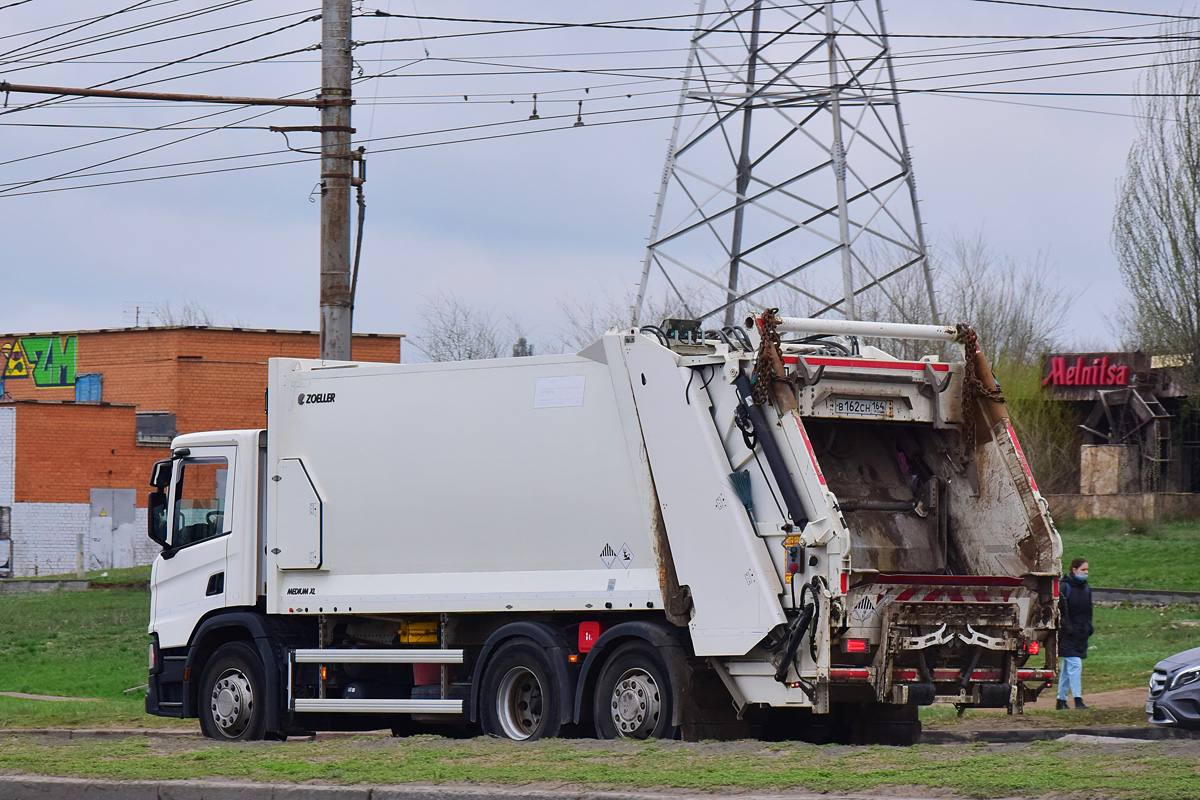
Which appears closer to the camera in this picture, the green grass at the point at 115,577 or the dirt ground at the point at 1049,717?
the dirt ground at the point at 1049,717

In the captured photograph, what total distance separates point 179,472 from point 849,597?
22.0 feet

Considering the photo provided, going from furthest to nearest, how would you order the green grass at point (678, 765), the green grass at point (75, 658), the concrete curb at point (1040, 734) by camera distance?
the green grass at point (75, 658), the concrete curb at point (1040, 734), the green grass at point (678, 765)

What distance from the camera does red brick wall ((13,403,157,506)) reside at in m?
49.7

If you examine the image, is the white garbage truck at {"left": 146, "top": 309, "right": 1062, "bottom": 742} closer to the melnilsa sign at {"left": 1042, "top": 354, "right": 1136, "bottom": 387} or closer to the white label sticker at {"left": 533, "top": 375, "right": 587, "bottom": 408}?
the white label sticker at {"left": 533, "top": 375, "right": 587, "bottom": 408}

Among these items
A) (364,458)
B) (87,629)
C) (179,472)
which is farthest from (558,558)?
(87,629)

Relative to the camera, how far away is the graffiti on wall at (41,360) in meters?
58.4

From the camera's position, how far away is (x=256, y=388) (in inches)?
2172

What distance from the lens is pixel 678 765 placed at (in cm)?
870

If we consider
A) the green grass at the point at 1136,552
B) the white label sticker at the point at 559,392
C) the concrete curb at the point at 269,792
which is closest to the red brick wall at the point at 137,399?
the green grass at the point at 1136,552

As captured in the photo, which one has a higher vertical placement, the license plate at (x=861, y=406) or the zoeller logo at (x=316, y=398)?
the zoeller logo at (x=316, y=398)

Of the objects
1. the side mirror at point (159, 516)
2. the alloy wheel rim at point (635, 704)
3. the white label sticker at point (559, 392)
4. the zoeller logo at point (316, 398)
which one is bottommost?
the alloy wheel rim at point (635, 704)

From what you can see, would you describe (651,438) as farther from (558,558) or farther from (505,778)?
(505,778)

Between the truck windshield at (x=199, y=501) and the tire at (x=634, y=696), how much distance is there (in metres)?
4.30

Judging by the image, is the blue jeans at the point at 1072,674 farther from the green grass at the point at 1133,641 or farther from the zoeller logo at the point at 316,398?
the zoeller logo at the point at 316,398
